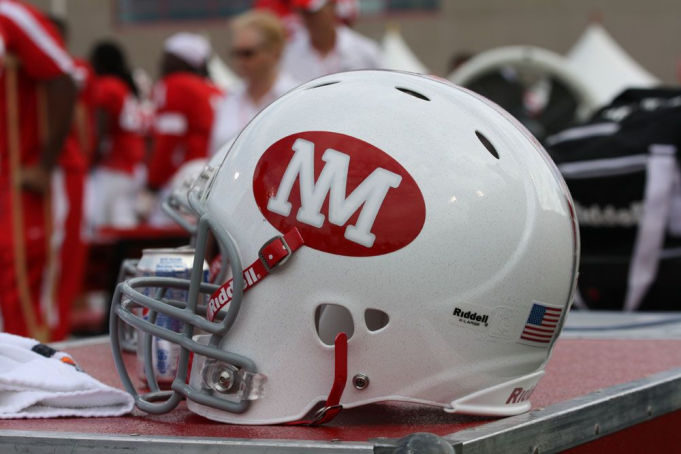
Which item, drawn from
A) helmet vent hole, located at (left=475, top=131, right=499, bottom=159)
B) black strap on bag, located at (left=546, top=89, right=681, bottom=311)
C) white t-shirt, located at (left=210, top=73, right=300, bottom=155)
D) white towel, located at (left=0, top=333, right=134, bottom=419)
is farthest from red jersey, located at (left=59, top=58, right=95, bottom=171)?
helmet vent hole, located at (left=475, top=131, right=499, bottom=159)

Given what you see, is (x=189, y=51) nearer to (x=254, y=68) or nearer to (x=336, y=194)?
(x=254, y=68)

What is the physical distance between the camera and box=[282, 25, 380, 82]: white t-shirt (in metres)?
4.32

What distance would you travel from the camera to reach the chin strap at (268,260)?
136cm

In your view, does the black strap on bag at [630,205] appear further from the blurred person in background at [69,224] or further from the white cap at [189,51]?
the white cap at [189,51]

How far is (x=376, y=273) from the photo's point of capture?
1.35 metres

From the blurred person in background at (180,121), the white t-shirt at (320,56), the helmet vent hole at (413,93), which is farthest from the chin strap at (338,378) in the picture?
the blurred person in background at (180,121)

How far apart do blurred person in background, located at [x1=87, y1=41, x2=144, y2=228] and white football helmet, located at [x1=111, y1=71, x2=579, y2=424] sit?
17.0 feet

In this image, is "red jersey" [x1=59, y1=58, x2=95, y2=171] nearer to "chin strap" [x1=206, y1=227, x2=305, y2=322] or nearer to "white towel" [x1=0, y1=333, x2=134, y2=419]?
"white towel" [x1=0, y1=333, x2=134, y2=419]

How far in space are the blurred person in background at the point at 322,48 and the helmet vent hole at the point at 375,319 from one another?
111 inches

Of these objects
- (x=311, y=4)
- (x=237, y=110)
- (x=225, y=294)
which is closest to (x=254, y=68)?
(x=237, y=110)

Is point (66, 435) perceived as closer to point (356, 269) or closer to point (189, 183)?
point (356, 269)

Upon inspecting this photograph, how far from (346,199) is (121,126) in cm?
545

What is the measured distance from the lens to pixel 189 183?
6.37 feet

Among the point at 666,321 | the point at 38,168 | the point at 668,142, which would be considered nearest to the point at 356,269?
the point at 666,321
